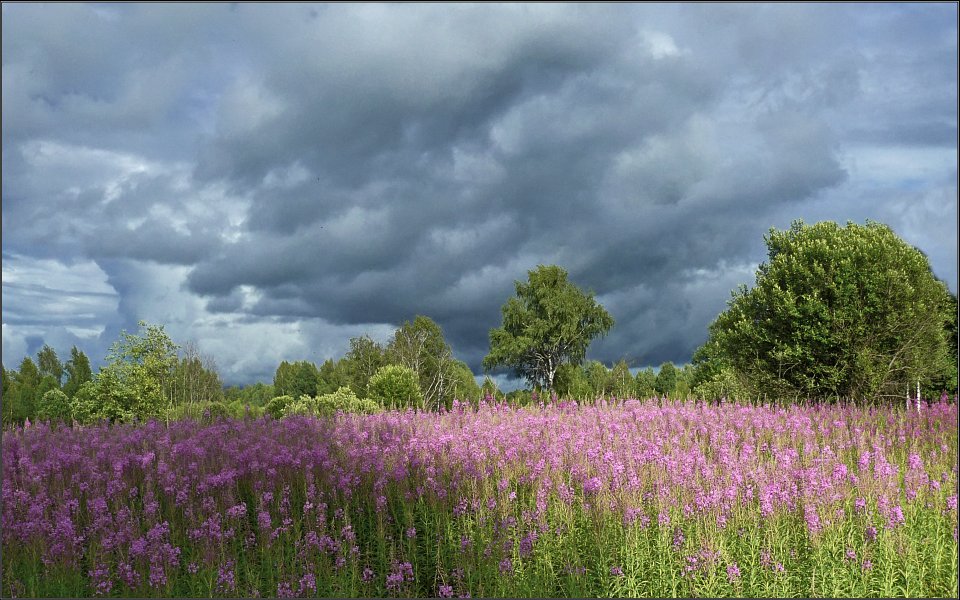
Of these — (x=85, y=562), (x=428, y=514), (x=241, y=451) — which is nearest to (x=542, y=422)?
(x=428, y=514)

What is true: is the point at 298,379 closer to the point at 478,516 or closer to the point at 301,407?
the point at 301,407

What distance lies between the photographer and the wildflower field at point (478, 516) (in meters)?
6.07

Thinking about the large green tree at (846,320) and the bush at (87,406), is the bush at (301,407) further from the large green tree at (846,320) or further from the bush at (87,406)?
the large green tree at (846,320)

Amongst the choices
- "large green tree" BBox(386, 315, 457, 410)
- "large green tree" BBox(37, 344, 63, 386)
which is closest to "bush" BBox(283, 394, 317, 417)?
"large green tree" BBox(386, 315, 457, 410)

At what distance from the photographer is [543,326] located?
43.5m

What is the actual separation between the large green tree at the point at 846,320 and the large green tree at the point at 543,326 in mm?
24485

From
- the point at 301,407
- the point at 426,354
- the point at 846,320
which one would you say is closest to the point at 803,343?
the point at 846,320

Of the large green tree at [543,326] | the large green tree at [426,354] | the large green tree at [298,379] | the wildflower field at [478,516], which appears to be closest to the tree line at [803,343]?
the wildflower field at [478,516]

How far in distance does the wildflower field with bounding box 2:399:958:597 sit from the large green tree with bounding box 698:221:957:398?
7710mm

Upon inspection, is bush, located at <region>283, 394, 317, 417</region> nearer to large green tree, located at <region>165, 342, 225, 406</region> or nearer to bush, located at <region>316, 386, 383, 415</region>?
bush, located at <region>316, 386, 383, 415</region>

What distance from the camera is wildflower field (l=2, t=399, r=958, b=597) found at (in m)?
6.07

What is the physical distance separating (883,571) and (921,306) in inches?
552

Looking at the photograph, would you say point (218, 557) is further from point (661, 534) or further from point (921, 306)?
point (921, 306)

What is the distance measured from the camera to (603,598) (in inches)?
228
